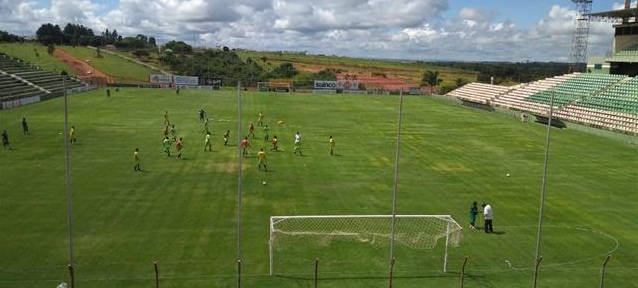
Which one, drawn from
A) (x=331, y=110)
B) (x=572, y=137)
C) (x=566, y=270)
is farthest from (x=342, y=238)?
(x=331, y=110)

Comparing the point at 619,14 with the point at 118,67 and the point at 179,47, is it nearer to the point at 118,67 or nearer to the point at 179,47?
the point at 118,67

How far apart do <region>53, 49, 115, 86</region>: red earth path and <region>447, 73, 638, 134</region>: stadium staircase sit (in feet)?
195

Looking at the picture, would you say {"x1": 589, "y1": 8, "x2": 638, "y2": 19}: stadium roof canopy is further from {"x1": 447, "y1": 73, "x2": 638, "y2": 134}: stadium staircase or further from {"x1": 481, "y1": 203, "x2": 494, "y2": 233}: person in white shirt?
{"x1": 481, "y1": 203, "x2": 494, "y2": 233}: person in white shirt

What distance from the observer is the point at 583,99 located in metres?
59.8

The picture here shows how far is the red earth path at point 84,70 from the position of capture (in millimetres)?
90188

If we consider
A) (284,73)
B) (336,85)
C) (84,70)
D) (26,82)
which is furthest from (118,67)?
(336,85)

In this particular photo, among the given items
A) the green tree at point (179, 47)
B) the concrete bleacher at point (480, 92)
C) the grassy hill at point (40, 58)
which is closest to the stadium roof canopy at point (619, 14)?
the concrete bleacher at point (480, 92)

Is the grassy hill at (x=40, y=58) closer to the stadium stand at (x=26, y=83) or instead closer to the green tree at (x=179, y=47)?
the stadium stand at (x=26, y=83)

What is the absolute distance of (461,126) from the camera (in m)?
51.8

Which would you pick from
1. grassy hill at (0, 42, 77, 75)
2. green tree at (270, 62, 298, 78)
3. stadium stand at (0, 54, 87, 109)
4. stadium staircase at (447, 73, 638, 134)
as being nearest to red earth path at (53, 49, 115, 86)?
grassy hill at (0, 42, 77, 75)

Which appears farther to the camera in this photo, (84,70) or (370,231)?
(84,70)

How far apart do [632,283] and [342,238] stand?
9068mm

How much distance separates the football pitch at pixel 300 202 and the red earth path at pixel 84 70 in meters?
44.3

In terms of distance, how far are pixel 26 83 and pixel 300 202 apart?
58.1 metres
